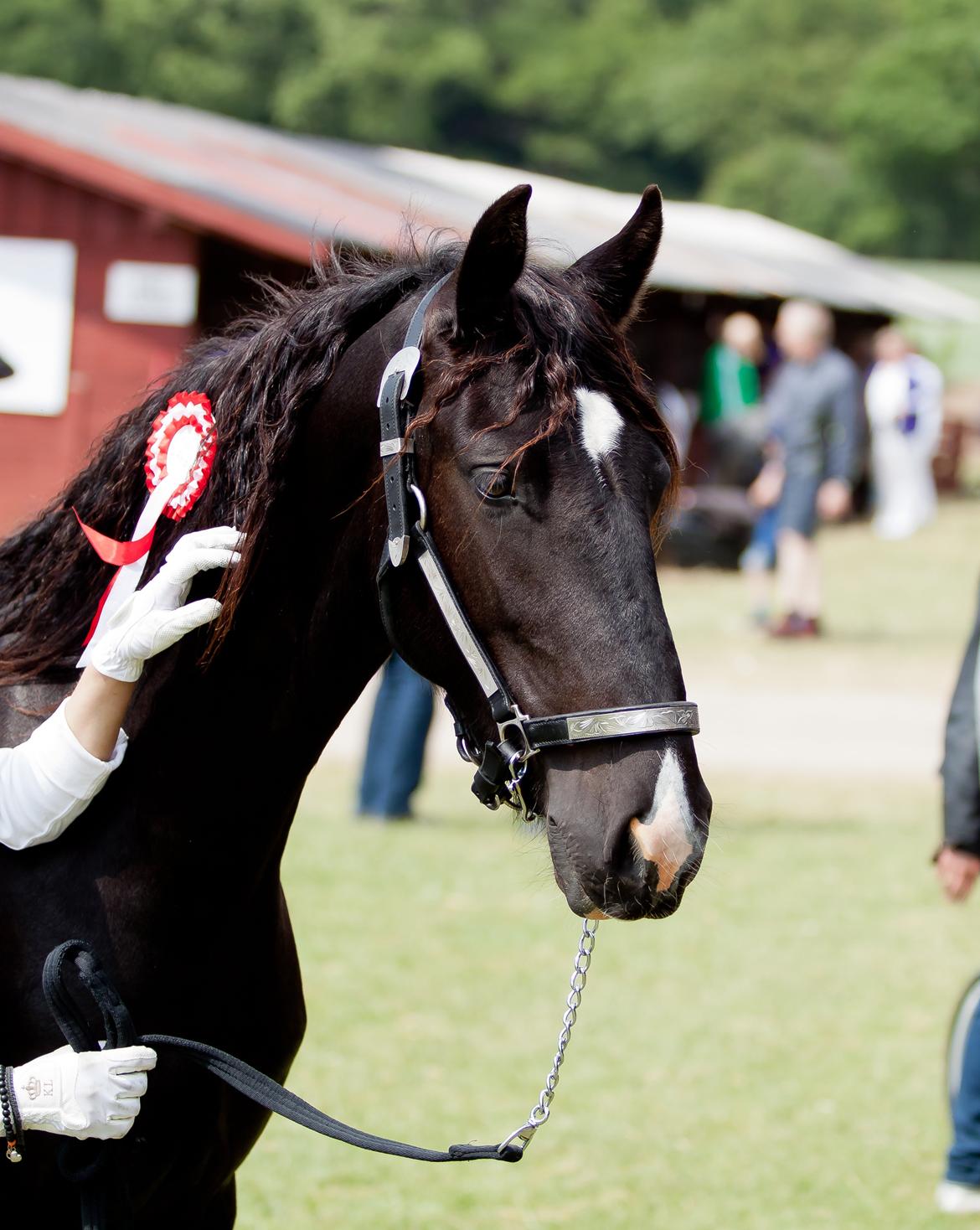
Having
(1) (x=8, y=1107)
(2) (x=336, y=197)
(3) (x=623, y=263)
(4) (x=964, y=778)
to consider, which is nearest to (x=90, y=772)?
(1) (x=8, y=1107)

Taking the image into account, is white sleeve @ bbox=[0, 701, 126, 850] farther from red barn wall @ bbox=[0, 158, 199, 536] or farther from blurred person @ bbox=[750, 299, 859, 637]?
red barn wall @ bbox=[0, 158, 199, 536]

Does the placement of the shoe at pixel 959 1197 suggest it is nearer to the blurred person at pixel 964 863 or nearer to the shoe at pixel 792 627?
the blurred person at pixel 964 863

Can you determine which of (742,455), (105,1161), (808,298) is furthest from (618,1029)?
(808,298)

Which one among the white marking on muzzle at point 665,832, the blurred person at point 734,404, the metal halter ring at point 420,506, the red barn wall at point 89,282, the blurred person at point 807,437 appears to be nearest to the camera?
the white marking on muzzle at point 665,832

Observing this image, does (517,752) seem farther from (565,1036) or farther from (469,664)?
(565,1036)

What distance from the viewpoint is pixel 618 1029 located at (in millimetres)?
5797

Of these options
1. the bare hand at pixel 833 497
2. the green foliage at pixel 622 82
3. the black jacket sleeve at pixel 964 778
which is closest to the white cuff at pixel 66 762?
the black jacket sleeve at pixel 964 778

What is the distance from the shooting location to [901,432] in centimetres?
2170

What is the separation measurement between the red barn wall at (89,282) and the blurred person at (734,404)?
23.3ft

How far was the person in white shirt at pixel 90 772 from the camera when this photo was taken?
7.93ft

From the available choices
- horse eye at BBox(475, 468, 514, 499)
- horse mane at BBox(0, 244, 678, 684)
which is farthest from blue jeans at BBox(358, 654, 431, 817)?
horse eye at BBox(475, 468, 514, 499)

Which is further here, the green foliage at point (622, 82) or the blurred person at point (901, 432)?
the green foliage at point (622, 82)

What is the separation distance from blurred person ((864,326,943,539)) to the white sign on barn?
1156cm

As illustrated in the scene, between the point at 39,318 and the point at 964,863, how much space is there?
11.9 meters
